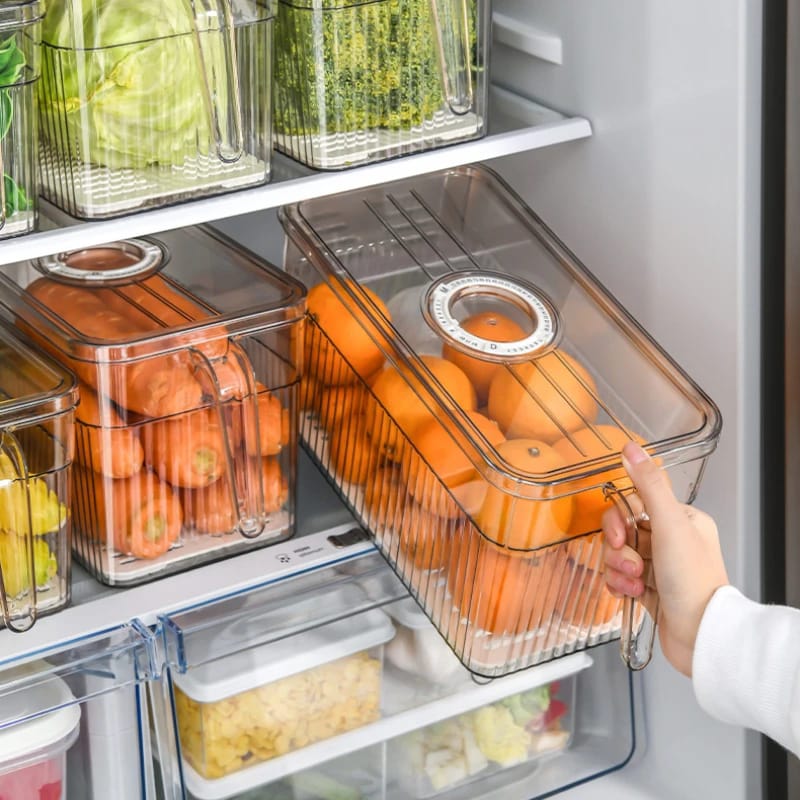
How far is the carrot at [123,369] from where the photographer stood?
1.08 metres

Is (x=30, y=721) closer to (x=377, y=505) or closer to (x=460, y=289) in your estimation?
(x=377, y=505)

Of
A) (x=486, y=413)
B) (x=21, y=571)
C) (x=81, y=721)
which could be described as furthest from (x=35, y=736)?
(x=486, y=413)

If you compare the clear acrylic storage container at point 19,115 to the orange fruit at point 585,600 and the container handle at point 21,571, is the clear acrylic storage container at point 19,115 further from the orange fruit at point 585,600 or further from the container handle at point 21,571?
the orange fruit at point 585,600

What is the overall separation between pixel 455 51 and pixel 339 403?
33 centimetres

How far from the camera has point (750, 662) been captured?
3.63ft

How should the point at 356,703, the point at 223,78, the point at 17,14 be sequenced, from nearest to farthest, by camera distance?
the point at 17,14
the point at 223,78
the point at 356,703

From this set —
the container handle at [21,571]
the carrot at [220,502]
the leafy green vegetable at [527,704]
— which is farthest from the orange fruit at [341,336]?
the leafy green vegetable at [527,704]

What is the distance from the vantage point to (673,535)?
1.07m

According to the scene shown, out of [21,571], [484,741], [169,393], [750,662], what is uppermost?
[169,393]

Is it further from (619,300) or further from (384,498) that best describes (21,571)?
(619,300)

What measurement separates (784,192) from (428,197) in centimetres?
36

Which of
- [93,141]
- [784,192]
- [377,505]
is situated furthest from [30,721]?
[784,192]

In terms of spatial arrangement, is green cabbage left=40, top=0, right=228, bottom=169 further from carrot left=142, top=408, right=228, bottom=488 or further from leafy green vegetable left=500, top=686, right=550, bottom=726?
leafy green vegetable left=500, top=686, right=550, bottom=726

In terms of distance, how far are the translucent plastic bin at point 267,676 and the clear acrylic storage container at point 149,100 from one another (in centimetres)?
38
